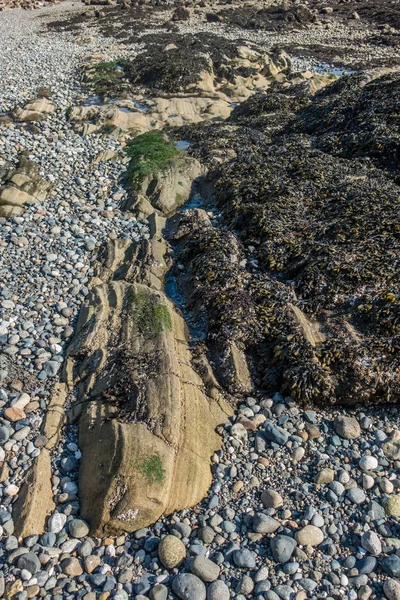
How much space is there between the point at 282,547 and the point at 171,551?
1033 mm

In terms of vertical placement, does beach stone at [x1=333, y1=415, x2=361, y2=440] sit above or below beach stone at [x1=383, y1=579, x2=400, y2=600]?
below

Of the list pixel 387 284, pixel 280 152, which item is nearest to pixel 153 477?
pixel 387 284

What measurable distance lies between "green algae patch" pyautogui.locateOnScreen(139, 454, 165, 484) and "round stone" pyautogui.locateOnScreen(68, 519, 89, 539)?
75cm

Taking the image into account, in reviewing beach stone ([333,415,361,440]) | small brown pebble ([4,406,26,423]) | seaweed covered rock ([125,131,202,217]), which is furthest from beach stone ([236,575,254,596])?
seaweed covered rock ([125,131,202,217])

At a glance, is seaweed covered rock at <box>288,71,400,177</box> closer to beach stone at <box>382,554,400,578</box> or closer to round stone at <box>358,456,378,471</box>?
round stone at <box>358,456,378,471</box>

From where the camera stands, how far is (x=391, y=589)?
11.8 ft

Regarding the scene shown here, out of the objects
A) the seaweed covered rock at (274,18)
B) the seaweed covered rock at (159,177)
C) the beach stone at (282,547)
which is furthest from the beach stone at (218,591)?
the seaweed covered rock at (274,18)

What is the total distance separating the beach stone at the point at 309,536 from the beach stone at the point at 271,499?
341mm

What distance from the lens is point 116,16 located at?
3322 cm

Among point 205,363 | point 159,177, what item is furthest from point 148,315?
point 159,177

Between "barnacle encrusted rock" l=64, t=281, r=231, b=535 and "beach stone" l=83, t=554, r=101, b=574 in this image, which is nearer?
"beach stone" l=83, t=554, r=101, b=574

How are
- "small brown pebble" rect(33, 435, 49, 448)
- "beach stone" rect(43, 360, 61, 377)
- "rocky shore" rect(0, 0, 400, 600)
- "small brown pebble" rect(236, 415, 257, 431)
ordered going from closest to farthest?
"rocky shore" rect(0, 0, 400, 600), "small brown pebble" rect(33, 435, 49, 448), "small brown pebble" rect(236, 415, 257, 431), "beach stone" rect(43, 360, 61, 377)

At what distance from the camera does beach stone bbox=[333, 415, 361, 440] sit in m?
4.94

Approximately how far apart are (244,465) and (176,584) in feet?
4.53
